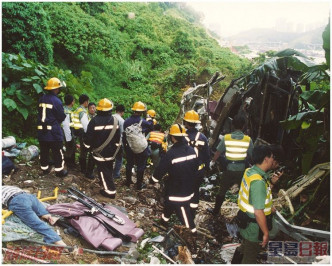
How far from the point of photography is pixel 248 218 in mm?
2807

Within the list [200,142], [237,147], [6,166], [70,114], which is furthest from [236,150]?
[6,166]

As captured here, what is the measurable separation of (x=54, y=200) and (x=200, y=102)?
17.7 ft

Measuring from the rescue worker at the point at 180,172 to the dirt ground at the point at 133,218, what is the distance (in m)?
0.28

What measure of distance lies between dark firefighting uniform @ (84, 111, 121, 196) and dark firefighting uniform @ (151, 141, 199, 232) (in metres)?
1.10

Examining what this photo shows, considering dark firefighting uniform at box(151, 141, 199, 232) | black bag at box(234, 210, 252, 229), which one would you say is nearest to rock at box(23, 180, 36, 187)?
dark firefighting uniform at box(151, 141, 199, 232)

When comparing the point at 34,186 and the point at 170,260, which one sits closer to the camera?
the point at 170,260

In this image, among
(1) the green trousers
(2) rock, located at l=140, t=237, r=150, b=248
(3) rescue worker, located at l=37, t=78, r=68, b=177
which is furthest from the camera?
(3) rescue worker, located at l=37, t=78, r=68, b=177

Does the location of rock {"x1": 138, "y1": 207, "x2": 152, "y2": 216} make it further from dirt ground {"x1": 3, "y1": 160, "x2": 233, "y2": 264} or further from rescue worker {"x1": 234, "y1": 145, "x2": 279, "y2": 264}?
rescue worker {"x1": 234, "y1": 145, "x2": 279, "y2": 264}

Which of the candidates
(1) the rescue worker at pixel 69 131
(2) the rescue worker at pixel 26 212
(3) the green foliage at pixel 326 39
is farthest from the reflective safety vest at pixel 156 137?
(3) the green foliage at pixel 326 39

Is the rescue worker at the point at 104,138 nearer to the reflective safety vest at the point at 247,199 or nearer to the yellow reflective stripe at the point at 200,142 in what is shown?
the yellow reflective stripe at the point at 200,142

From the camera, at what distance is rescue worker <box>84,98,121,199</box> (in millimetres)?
4371

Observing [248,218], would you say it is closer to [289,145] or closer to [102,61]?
[289,145]

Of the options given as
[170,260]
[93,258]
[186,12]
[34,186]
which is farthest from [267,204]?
[186,12]

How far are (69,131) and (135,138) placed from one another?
119cm
